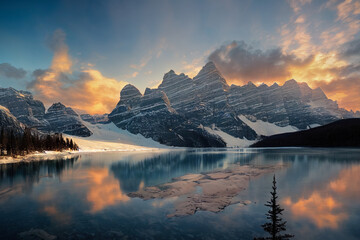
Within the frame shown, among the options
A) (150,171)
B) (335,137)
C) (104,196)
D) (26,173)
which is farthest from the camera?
(335,137)

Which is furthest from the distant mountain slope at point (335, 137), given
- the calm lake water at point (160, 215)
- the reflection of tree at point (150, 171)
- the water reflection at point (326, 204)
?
the calm lake water at point (160, 215)

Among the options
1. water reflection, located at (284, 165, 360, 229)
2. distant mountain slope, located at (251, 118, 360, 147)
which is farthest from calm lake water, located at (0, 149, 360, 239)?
distant mountain slope, located at (251, 118, 360, 147)

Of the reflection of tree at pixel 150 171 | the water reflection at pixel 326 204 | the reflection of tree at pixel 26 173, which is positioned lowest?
the reflection of tree at pixel 150 171

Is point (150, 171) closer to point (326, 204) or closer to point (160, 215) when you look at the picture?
point (160, 215)

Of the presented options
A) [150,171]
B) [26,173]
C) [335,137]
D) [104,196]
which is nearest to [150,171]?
[150,171]

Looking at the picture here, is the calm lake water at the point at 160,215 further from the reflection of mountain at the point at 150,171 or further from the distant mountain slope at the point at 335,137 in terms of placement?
the distant mountain slope at the point at 335,137

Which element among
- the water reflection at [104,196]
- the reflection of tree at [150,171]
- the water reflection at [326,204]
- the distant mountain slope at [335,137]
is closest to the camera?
the water reflection at [326,204]

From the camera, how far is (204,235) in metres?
13.2

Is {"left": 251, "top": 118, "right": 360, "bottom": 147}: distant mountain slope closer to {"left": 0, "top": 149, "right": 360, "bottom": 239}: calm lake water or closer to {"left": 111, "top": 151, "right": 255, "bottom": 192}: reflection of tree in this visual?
{"left": 111, "top": 151, "right": 255, "bottom": 192}: reflection of tree

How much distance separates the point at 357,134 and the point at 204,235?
6805 inches

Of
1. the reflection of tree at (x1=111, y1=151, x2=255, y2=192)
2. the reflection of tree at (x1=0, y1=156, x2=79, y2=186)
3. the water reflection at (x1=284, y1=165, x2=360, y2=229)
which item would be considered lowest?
the reflection of tree at (x1=111, y1=151, x2=255, y2=192)

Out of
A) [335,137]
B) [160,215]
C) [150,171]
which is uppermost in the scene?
[335,137]

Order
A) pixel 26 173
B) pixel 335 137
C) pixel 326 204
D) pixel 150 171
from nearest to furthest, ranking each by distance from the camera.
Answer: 1. pixel 326 204
2. pixel 26 173
3. pixel 150 171
4. pixel 335 137

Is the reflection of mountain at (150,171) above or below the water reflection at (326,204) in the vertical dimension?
below
